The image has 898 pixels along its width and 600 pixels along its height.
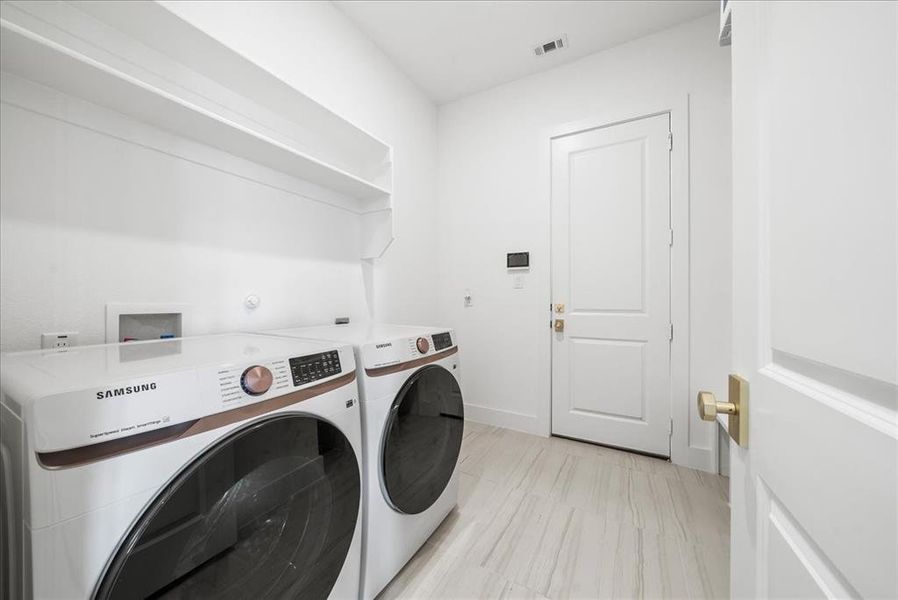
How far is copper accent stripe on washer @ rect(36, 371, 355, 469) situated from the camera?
1.53 ft

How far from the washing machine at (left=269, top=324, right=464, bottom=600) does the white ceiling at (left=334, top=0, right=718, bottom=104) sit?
6.29 feet

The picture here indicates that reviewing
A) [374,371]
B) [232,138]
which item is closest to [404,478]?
[374,371]

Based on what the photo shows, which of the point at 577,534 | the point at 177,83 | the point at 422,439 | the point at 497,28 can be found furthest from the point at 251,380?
the point at 497,28

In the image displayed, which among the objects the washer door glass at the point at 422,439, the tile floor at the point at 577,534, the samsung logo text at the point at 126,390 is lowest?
the tile floor at the point at 577,534

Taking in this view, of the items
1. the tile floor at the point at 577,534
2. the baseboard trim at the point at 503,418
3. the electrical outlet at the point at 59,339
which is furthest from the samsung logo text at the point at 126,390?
the baseboard trim at the point at 503,418

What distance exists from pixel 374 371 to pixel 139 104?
1117 millimetres

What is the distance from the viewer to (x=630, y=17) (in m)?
1.92

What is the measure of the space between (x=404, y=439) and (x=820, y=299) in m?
1.07

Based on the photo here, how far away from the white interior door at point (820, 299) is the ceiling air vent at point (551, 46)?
1994mm

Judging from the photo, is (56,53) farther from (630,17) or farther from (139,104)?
(630,17)

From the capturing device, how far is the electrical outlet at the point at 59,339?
92 cm

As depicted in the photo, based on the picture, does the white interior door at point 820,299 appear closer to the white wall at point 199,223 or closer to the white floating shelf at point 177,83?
the white floating shelf at point 177,83

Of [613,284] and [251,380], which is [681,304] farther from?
[251,380]

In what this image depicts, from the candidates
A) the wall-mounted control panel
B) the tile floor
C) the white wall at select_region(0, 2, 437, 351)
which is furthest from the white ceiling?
the tile floor
